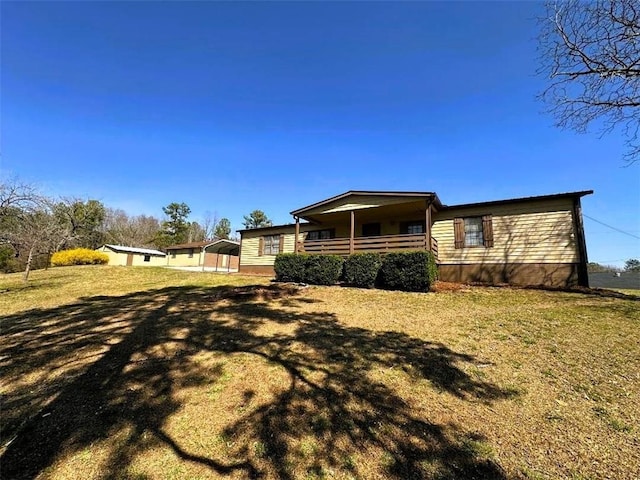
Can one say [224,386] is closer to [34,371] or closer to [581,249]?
[34,371]

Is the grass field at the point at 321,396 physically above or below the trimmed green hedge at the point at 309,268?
below

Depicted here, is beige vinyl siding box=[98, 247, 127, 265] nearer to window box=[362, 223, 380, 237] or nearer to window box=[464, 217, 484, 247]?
window box=[362, 223, 380, 237]

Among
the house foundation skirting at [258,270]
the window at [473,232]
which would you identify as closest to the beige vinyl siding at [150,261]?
the house foundation skirting at [258,270]

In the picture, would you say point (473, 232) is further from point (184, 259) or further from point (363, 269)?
point (184, 259)

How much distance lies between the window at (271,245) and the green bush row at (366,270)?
6.14m

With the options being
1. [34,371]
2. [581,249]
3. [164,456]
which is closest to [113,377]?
[34,371]

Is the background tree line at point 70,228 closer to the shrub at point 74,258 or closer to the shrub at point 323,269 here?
the shrub at point 74,258

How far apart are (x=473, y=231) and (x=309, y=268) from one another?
798 centimetres

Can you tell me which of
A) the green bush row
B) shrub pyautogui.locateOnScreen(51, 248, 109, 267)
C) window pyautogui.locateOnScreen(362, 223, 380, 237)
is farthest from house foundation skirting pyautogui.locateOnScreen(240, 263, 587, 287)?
shrub pyautogui.locateOnScreen(51, 248, 109, 267)

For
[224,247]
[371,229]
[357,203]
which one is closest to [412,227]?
[371,229]

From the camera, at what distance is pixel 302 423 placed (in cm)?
336

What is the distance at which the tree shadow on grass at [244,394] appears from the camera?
9.35 feet

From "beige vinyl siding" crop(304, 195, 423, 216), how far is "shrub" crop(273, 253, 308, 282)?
3360 millimetres

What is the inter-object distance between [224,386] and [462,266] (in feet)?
43.0
